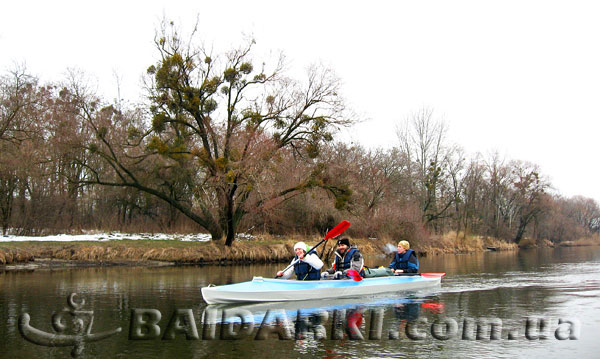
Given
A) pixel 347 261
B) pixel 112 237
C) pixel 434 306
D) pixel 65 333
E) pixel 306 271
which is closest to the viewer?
pixel 65 333

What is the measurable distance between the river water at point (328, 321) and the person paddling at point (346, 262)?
79 centimetres

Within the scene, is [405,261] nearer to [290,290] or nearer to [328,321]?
[290,290]

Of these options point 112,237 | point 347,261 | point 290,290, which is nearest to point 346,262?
point 347,261

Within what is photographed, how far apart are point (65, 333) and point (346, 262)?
7.47m

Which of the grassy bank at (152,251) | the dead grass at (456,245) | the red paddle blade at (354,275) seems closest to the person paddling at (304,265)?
the red paddle blade at (354,275)

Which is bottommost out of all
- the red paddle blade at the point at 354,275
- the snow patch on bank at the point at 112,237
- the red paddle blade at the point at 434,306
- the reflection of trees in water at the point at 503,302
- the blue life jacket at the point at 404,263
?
the red paddle blade at the point at 434,306

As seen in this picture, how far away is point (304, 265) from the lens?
13.8 metres

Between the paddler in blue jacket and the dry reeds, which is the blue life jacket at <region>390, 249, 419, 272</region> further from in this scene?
the dry reeds

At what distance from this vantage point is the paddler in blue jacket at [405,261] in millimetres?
16359

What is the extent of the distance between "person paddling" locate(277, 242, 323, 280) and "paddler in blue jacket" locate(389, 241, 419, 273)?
11.5 feet

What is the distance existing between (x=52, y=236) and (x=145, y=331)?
61.8 ft

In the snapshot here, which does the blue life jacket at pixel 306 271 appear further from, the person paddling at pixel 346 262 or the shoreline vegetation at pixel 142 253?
the shoreline vegetation at pixel 142 253

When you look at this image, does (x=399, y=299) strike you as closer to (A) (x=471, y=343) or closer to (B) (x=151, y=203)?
(A) (x=471, y=343)

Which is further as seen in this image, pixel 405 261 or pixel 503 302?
pixel 405 261
